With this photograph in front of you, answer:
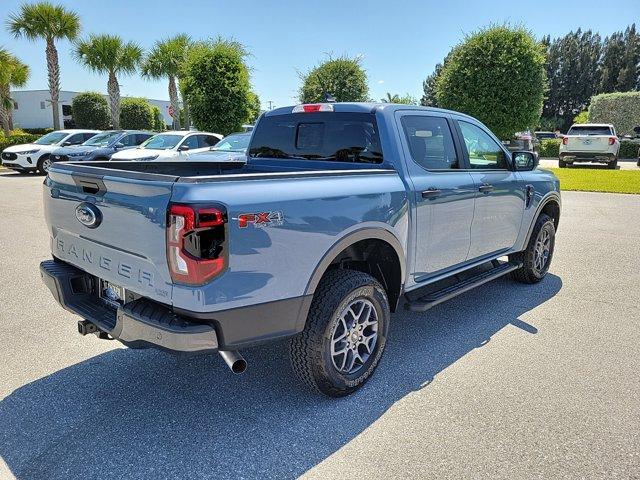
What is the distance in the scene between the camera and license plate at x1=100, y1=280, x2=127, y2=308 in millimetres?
2736

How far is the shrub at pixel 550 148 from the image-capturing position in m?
28.7

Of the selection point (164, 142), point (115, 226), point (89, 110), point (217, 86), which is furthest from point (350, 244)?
point (89, 110)

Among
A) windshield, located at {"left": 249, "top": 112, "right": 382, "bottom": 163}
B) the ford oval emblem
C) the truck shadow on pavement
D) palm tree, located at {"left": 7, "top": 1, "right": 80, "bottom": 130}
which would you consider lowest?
the truck shadow on pavement

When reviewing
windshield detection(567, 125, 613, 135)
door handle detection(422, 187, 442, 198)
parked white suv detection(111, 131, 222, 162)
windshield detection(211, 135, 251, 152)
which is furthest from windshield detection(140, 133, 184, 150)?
windshield detection(567, 125, 613, 135)

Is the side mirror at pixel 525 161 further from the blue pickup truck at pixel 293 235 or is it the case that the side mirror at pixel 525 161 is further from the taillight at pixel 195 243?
the taillight at pixel 195 243

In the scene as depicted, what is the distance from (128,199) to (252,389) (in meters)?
1.48

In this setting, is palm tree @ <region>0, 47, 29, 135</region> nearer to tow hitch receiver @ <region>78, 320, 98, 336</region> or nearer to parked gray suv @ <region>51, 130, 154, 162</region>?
parked gray suv @ <region>51, 130, 154, 162</region>

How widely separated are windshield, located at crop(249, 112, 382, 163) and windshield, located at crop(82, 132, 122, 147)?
588 inches

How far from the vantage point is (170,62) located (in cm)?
3102

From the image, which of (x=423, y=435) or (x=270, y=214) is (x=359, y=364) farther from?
(x=270, y=214)

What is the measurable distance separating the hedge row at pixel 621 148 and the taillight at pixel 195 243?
95.4 ft

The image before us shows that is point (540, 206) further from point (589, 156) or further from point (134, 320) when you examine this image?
point (589, 156)

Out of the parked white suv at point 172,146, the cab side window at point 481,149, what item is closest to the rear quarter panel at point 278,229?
the cab side window at point 481,149

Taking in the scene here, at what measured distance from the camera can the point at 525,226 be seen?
5016 millimetres
